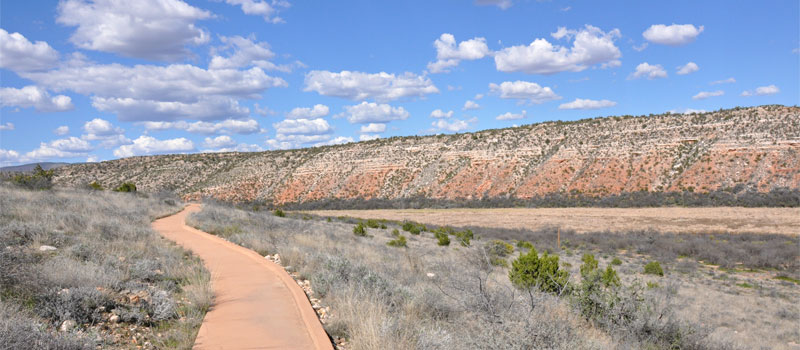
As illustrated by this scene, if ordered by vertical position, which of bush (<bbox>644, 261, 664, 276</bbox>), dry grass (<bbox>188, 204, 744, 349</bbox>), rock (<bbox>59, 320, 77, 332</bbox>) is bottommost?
bush (<bbox>644, 261, 664, 276</bbox>)

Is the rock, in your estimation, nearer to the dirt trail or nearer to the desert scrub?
the desert scrub

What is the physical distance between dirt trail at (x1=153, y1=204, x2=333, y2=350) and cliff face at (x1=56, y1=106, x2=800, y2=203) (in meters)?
47.1

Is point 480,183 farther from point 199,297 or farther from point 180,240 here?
point 199,297

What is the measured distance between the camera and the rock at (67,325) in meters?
5.07

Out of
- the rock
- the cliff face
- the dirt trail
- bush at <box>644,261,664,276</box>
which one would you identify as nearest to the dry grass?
the dirt trail

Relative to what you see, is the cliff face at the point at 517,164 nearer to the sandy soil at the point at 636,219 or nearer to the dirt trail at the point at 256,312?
the sandy soil at the point at 636,219

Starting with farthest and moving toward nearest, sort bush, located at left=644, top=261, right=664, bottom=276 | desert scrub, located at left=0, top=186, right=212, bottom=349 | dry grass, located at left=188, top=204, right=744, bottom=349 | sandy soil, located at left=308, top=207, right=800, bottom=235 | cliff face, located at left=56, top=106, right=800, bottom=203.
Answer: cliff face, located at left=56, top=106, right=800, bottom=203
sandy soil, located at left=308, top=207, right=800, bottom=235
bush, located at left=644, top=261, right=664, bottom=276
desert scrub, located at left=0, top=186, right=212, bottom=349
dry grass, located at left=188, top=204, right=744, bottom=349

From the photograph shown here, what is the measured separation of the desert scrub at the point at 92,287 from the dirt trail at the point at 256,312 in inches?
11.1

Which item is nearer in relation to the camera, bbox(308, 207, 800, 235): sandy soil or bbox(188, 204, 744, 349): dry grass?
bbox(188, 204, 744, 349): dry grass

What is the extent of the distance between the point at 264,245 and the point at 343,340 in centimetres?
784

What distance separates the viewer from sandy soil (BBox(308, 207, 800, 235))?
102 ft

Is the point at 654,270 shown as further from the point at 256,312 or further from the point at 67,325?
the point at 67,325

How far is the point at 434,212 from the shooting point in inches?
1981

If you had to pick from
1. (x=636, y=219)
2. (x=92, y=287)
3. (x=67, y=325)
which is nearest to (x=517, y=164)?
(x=636, y=219)
